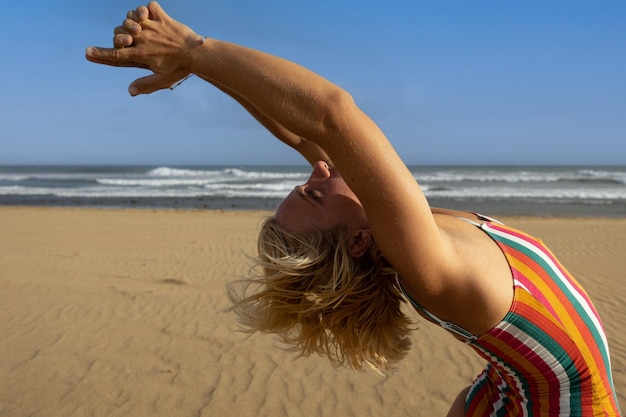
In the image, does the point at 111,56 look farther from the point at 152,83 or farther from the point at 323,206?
the point at 323,206

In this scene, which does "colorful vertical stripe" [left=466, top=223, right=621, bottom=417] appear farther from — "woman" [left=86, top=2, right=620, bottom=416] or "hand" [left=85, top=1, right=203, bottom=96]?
"hand" [left=85, top=1, right=203, bottom=96]

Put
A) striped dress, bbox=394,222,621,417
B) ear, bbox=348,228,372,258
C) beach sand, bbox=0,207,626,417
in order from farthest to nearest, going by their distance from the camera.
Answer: beach sand, bbox=0,207,626,417, ear, bbox=348,228,372,258, striped dress, bbox=394,222,621,417

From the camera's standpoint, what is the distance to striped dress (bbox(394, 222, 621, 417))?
1550 millimetres

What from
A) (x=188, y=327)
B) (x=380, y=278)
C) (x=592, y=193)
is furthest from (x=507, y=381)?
(x=592, y=193)

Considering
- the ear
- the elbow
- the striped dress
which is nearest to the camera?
the elbow

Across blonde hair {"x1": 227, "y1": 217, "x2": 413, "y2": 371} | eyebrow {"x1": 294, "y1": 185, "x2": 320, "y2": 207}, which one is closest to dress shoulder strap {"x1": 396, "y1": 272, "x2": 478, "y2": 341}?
blonde hair {"x1": 227, "y1": 217, "x2": 413, "y2": 371}

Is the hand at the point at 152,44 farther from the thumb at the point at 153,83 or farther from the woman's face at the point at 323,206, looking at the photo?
the woman's face at the point at 323,206

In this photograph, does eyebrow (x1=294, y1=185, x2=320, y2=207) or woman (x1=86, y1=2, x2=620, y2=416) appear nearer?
woman (x1=86, y1=2, x2=620, y2=416)

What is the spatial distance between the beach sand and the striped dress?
3.85ft

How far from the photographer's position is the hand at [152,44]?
146 cm

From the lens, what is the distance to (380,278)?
177cm

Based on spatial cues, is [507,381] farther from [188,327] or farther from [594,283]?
[594,283]

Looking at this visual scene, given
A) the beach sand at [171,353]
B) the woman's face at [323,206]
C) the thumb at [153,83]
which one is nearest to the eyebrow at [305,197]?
the woman's face at [323,206]

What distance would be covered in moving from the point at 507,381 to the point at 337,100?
1.19 metres
